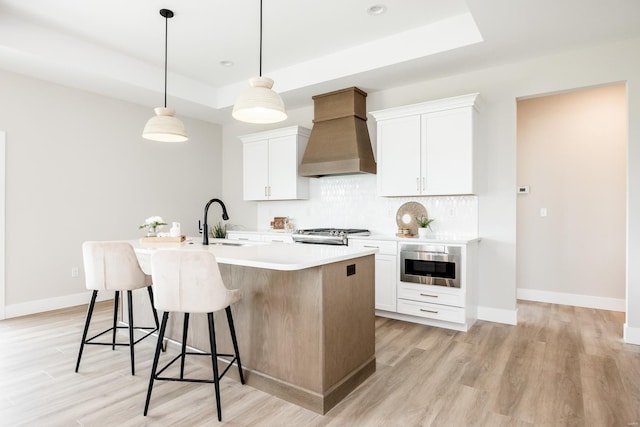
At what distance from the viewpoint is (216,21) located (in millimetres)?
3592

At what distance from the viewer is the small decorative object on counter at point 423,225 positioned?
4.24 metres

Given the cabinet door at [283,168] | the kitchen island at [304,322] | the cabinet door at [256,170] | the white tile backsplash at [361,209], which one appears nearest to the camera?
the kitchen island at [304,322]

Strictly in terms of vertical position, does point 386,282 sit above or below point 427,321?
above

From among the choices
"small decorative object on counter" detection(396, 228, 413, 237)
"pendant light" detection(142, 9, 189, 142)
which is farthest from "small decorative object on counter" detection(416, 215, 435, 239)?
"pendant light" detection(142, 9, 189, 142)

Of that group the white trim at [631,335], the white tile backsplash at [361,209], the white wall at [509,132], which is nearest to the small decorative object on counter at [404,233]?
the white tile backsplash at [361,209]

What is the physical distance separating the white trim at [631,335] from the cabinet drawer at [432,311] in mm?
1395

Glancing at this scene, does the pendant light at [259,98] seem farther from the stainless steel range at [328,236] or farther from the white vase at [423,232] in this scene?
the white vase at [423,232]

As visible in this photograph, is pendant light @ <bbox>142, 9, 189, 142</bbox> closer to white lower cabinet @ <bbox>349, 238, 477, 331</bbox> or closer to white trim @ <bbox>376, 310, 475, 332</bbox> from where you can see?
white lower cabinet @ <bbox>349, 238, 477, 331</bbox>

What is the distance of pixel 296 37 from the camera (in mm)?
3904

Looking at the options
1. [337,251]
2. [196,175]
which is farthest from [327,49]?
[196,175]

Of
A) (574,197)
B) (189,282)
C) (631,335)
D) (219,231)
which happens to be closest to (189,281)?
(189,282)

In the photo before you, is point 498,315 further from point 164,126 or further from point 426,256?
point 164,126

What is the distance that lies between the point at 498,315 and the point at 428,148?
6.49 feet

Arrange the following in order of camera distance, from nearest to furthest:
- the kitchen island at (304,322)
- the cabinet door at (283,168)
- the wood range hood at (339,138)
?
the kitchen island at (304,322) → the wood range hood at (339,138) → the cabinet door at (283,168)
